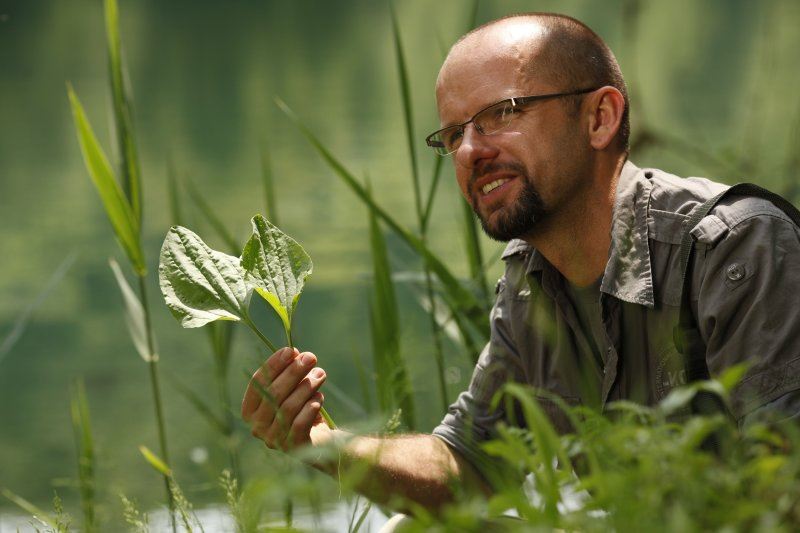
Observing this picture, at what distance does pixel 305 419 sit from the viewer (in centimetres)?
116

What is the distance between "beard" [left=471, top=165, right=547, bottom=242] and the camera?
157 centimetres

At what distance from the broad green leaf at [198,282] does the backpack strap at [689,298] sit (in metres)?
0.62

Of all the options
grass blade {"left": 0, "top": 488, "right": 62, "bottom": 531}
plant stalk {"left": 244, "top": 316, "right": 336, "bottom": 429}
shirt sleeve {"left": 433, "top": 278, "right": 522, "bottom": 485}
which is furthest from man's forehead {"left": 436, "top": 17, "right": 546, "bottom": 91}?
grass blade {"left": 0, "top": 488, "right": 62, "bottom": 531}

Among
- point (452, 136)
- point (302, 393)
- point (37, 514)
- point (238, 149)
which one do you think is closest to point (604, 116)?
point (452, 136)

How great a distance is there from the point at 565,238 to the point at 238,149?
198 inches

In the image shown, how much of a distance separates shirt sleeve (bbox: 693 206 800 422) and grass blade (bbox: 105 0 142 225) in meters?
0.87

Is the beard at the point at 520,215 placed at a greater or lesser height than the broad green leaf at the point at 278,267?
lesser

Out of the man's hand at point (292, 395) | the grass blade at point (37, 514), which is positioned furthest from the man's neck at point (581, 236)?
the grass blade at point (37, 514)

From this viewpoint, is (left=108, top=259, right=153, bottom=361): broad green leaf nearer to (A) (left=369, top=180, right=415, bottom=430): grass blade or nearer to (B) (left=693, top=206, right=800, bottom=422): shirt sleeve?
(A) (left=369, top=180, right=415, bottom=430): grass blade

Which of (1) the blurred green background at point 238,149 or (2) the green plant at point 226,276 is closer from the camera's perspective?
(2) the green plant at point 226,276

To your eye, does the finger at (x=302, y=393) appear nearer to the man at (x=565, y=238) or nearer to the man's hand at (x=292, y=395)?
the man's hand at (x=292, y=395)

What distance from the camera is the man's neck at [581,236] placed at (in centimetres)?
161

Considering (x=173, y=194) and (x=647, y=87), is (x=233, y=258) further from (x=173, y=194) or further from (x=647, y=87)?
(x=647, y=87)

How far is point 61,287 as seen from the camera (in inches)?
194
